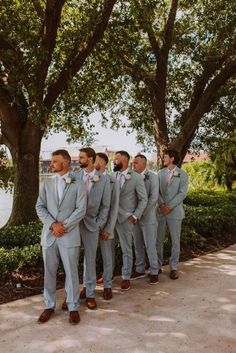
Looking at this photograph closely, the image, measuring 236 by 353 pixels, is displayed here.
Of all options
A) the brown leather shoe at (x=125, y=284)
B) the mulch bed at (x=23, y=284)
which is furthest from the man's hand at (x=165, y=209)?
the brown leather shoe at (x=125, y=284)

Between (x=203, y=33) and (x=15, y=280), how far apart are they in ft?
32.6

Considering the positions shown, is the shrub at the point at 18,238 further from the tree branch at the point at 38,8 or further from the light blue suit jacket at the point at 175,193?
the tree branch at the point at 38,8

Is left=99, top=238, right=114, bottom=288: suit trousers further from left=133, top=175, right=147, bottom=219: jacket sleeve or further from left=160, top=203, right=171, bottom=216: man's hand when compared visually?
left=160, top=203, right=171, bottom=216: man's hand

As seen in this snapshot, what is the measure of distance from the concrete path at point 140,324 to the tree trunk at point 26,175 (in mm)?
3817

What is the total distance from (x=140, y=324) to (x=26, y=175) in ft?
18.1

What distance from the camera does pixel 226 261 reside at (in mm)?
8078

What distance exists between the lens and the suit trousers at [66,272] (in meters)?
5.06

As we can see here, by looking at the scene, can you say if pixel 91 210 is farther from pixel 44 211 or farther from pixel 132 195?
pixel 132 195

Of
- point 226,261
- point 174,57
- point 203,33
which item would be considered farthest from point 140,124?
point 226,261

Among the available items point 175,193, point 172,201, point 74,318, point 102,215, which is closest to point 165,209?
point 172,201

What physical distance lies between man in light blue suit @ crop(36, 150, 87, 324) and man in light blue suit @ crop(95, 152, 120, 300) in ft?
2.56

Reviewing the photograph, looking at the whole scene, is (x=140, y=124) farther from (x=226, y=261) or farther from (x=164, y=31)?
(x=226, y=261)

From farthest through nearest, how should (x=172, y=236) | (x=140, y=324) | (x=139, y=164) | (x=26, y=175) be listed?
(x=26, y=175), (x=172, y=236), (x=139, y=164), (x=140, y=324)

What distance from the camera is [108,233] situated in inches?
230
